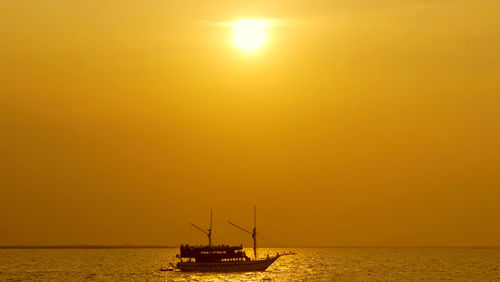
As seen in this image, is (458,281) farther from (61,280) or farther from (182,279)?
(61,280)

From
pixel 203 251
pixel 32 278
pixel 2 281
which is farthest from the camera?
pixel 203 251

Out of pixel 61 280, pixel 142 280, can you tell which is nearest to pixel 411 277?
pixel 142 280

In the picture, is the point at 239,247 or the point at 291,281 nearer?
the point at 291,281

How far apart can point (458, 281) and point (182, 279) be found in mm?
61470

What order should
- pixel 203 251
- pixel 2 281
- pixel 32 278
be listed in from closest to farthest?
pixel 2 281 < pixel 32 278 < pixel 203 251

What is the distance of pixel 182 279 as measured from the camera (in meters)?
155

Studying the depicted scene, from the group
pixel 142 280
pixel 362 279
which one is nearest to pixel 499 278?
pixel 362 279

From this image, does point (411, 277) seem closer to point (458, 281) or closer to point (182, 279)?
point (458, 281)

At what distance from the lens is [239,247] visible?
17500cm

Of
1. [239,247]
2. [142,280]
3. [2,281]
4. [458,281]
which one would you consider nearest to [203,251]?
[239,247]

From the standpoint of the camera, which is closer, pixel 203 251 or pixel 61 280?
pixel 61 280

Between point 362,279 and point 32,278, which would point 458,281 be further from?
point 32,278

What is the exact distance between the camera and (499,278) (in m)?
169

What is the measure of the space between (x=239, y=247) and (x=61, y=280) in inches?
1696
